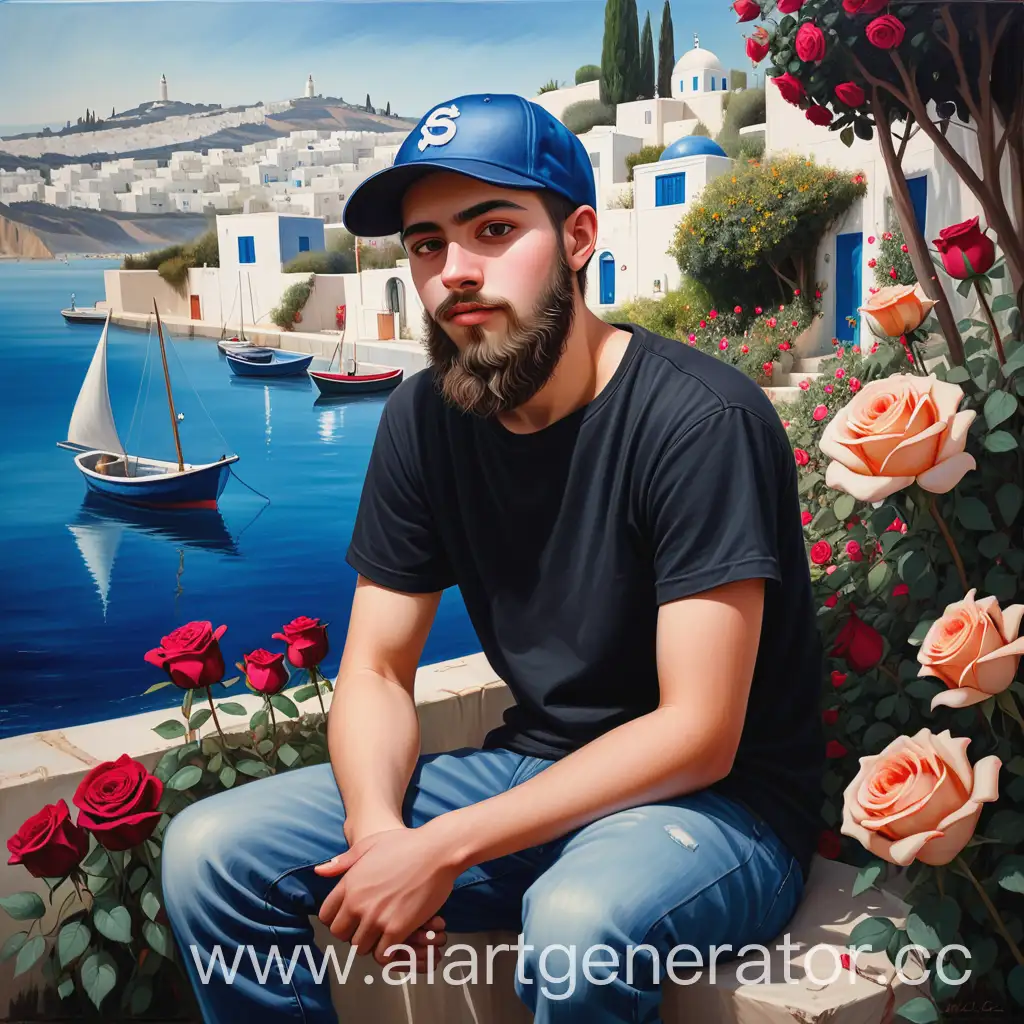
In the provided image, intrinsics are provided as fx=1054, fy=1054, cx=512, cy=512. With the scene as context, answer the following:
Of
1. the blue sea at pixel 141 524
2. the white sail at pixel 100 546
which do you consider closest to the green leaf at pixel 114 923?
the blue sea at pixel 141 524

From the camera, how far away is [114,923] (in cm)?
167

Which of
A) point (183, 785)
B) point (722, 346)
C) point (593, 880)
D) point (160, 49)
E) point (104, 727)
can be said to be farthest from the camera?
point (722, 346)

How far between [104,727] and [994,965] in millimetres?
1611

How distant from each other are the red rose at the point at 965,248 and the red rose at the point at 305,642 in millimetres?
1250

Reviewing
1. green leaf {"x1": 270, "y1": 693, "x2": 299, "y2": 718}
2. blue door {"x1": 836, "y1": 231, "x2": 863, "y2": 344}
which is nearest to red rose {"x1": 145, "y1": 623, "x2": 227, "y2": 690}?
green leaf {"x1": 270, "y1": 693, "x2": 299, "y2": 718}

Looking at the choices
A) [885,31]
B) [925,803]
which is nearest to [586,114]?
[885,31]

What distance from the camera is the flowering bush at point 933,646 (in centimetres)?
137

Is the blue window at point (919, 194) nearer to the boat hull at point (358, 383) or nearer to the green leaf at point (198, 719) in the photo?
the boat hull at point (358, 383)

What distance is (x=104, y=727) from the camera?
6.73 feet

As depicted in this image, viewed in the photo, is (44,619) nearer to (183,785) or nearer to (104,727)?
(104,727)

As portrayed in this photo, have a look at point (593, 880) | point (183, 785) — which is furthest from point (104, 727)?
point (593, 880)

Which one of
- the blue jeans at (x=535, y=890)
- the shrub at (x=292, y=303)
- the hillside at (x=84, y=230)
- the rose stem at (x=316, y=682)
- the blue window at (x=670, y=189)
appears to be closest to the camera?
the blue jeans at (x=535, y=890)

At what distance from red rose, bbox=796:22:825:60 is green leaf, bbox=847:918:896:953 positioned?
5.30ft

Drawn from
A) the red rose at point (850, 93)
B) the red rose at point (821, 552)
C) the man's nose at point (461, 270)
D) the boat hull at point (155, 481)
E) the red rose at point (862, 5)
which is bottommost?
the red rose at point (821, 552)
